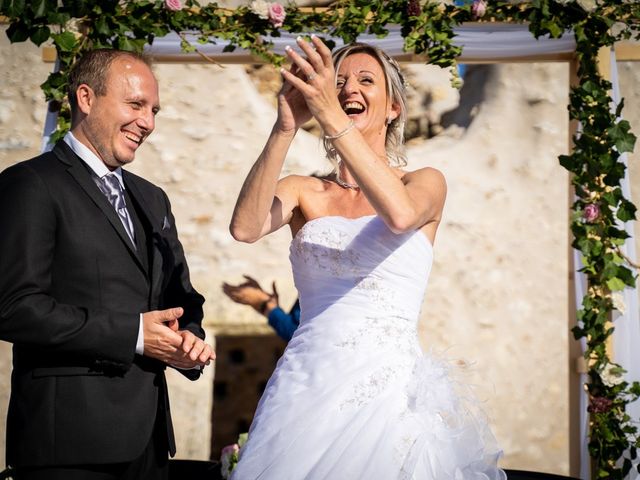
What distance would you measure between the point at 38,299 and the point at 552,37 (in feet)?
10.5

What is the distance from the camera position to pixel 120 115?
2.65m

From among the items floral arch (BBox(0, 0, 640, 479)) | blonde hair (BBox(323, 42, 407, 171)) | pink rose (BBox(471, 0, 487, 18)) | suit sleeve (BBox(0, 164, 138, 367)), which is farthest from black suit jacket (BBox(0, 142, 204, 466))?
pink rose (BBox(471, 0, 487, 18))

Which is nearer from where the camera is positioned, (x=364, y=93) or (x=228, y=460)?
(x=364, y=93)

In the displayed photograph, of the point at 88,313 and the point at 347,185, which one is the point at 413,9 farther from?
the point at 88,313

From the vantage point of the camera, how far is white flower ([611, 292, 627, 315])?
427 centimetres

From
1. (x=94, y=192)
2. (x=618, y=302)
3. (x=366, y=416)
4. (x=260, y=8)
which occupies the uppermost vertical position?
(x=260, y=8)

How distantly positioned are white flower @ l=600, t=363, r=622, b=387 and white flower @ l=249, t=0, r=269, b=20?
2.54m

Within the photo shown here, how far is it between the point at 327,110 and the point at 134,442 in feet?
3.66

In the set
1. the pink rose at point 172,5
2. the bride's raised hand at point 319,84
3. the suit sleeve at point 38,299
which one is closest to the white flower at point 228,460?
the suit sleeve at point 38,299

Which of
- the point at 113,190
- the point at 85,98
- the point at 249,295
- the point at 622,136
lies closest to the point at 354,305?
the point at 113,190

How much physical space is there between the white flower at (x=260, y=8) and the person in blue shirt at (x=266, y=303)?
5.68 feet

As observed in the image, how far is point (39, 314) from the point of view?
2.25 m

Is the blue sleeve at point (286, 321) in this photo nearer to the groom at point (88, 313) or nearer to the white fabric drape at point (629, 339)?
the white fabric drape at point (629, 339)

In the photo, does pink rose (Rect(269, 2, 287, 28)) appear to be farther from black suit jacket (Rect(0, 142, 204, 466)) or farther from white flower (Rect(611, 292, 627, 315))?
white flower (Rect(611, 292, 627, 315))
